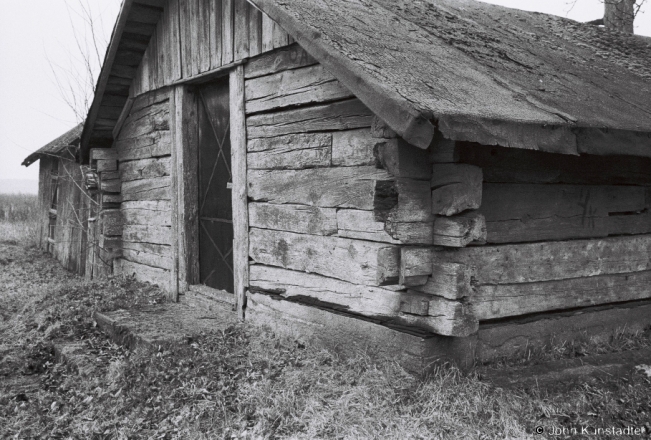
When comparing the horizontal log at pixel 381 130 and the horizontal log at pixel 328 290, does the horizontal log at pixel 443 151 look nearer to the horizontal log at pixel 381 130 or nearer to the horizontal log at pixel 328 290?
the horizontal log at pixel 381 130

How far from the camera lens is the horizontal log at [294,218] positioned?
527cm

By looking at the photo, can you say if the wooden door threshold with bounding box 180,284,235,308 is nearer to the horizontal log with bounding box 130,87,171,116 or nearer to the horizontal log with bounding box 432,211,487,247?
the horizontal log with bounding box 130,87,171,116

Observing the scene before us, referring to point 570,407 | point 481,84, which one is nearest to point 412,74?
point 481,84

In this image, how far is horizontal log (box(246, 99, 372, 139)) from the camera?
495 cm

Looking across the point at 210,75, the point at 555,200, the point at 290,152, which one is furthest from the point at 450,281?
the point at 210,75

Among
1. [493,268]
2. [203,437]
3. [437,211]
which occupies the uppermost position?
[437,211]

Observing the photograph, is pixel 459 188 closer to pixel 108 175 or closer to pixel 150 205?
pixel 150 205

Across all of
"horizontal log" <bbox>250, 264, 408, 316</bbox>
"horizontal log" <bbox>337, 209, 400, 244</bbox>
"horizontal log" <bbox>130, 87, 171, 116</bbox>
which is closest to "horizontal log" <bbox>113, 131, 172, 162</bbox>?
"horizontal log" <bbox>130, 87, 171, 116</bbox>

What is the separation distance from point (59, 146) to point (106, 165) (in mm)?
4551

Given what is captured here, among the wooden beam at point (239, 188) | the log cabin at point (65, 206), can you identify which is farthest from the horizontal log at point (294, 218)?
the log cabin at point (65, 206)

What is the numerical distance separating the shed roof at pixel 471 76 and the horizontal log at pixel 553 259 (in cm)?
91

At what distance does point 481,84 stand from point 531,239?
4.31 feet

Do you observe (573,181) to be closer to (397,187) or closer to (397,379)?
(397,187)

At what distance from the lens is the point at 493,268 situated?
188 inches
